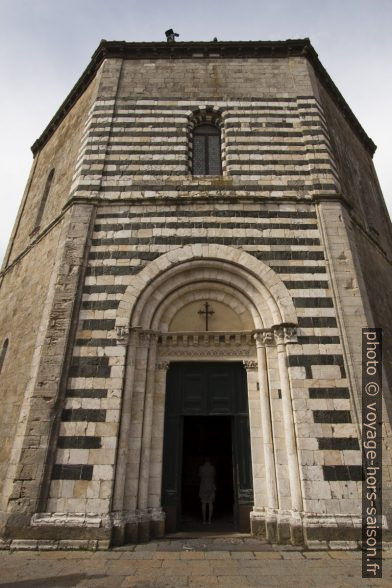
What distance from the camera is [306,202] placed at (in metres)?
8.17

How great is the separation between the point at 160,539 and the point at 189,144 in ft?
27.9

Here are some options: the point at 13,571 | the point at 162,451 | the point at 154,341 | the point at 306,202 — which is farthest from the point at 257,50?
the point at 13,571

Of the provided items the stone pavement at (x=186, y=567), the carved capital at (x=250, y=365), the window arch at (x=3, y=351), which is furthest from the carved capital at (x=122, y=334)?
the window arch at (x=3, y=351)

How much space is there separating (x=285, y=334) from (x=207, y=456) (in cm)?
592

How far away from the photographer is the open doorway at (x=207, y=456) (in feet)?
33.1

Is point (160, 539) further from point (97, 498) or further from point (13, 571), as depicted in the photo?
point (13, 571)

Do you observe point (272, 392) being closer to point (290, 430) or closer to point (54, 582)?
Answer: point (290, 430)

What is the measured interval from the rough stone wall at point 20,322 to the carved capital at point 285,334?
190 inches

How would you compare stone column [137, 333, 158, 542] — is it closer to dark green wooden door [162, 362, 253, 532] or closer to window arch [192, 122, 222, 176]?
dark green wooden door [162, 362, 253, 532]

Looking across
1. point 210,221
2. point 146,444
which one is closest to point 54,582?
point 146,444

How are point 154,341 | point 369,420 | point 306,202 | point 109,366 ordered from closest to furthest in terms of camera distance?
point 369,420
point 109,366
point 154,341
point 306,202

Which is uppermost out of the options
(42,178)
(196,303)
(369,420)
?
(42,178)

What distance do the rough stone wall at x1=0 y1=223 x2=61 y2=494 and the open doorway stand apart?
443 centimetres

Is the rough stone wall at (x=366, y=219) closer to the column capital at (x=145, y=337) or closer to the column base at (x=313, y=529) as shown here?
the column base at (x=313, y=529)
